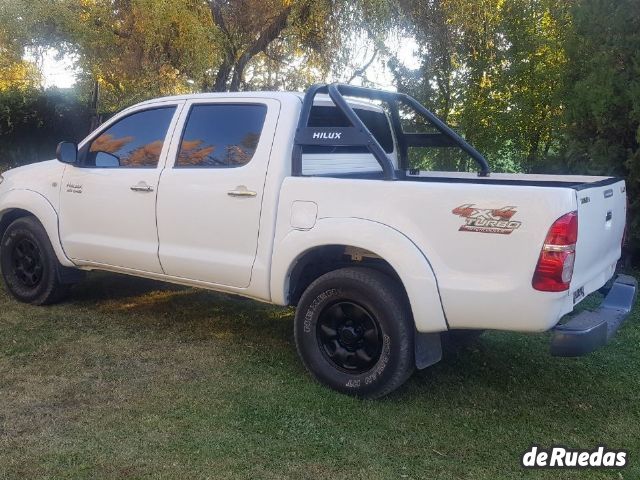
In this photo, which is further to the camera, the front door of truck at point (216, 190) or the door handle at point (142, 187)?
the door handle at point (142, 187)

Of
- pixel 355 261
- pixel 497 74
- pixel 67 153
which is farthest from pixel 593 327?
pixel 497 74

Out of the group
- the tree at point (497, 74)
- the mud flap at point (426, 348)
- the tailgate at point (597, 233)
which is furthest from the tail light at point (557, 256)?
the tree at point (497, 74)

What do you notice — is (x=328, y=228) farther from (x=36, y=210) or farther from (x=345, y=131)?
(x=36, y=210)

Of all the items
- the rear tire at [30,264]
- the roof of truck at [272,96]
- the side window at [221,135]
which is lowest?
the rear tire at [30,264]

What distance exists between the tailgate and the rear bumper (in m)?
0.12

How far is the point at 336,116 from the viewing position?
204 inches

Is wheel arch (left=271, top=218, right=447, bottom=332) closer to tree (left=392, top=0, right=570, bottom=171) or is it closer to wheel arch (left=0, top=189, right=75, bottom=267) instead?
wheel arch (left=0, top=189, right=75, bottom=267)

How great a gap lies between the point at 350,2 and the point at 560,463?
9606 mm

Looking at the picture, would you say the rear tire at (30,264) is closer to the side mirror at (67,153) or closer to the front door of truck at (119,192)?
the front door of truck at (119,192)

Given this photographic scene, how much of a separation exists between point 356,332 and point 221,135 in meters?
1.76

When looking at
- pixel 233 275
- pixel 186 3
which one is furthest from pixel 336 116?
pixel 186 3

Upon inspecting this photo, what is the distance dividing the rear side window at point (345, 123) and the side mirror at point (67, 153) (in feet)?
6.71

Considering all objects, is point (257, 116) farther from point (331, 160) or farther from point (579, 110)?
point (579, 110)

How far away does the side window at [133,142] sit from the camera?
207 inches
